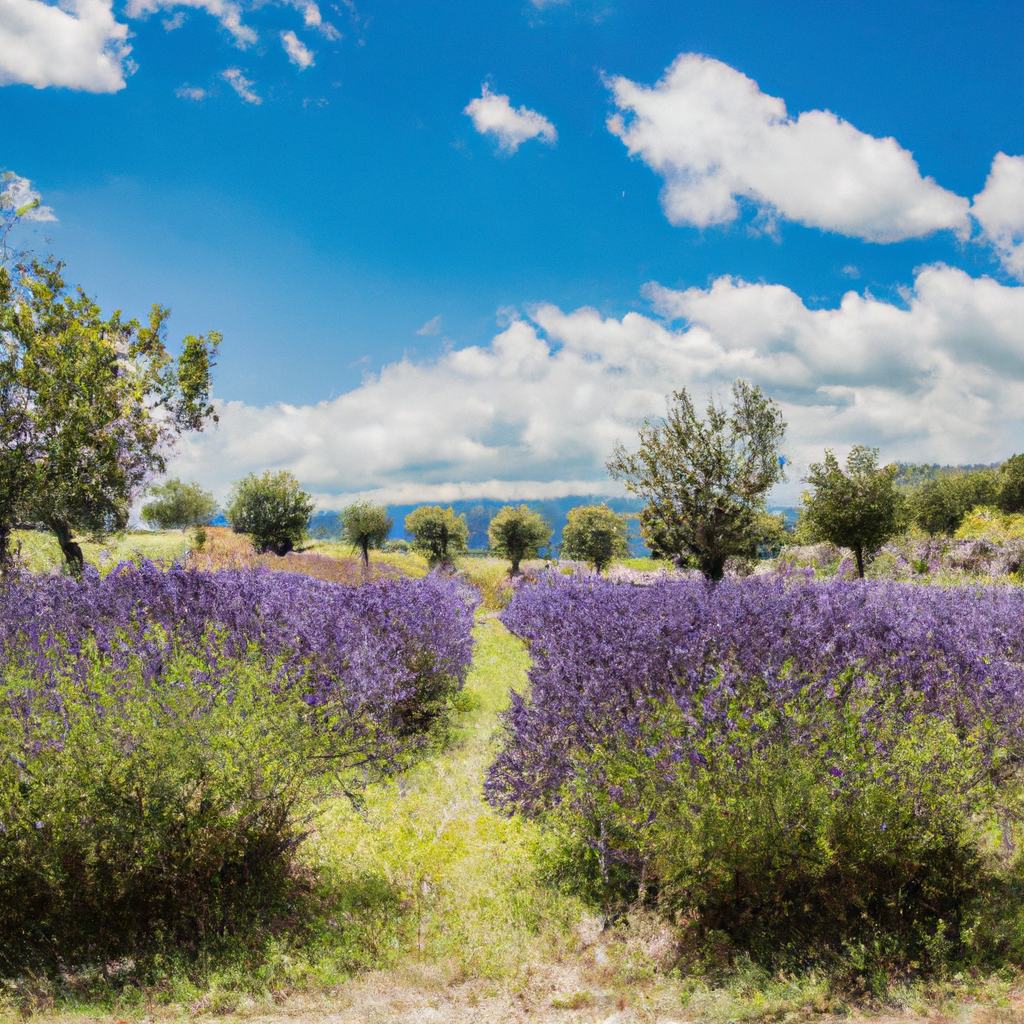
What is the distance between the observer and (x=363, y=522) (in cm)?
4078

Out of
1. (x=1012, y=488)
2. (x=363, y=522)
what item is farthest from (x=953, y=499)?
(x=363, y=522)

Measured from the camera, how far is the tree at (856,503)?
17.8 m

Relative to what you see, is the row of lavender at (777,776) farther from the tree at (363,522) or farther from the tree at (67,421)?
the tree at (363,522)

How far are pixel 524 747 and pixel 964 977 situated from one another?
3285mm

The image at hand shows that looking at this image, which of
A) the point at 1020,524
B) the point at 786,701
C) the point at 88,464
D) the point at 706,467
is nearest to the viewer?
the point at 786,701

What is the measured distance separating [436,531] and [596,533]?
1384cm

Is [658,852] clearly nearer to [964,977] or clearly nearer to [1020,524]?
[964,977]

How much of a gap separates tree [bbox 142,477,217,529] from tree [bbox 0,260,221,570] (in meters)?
50.3

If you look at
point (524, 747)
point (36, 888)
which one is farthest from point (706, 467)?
point (36, 888)

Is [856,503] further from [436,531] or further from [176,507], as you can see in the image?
[176,507]

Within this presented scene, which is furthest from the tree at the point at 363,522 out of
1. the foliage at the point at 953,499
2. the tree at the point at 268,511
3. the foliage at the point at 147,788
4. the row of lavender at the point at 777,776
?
the foliage at the point at 953,499

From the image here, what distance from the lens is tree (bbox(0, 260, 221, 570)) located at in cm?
1052

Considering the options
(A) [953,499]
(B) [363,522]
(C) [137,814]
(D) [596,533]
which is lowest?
(C) [137,814]

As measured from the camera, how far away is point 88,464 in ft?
36.6
